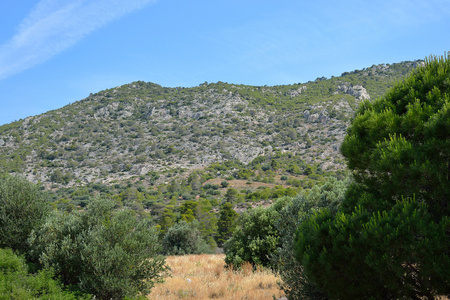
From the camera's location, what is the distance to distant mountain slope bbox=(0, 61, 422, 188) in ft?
240

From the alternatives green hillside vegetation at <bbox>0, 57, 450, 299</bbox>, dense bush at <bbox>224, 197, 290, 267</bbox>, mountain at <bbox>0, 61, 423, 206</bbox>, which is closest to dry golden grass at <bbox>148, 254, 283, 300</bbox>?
dense bush at <bbox>224, 197, 290, 267</bbox>

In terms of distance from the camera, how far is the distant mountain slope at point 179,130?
73.0 metres

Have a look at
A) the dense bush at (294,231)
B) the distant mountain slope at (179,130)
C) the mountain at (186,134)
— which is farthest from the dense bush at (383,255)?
the distant mountain slope at (179,130)

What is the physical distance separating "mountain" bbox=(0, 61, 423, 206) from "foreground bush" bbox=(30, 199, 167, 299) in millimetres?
55089

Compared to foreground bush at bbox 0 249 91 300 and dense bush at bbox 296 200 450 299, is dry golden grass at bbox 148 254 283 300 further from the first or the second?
dense bush at bbox 296 200 450 299

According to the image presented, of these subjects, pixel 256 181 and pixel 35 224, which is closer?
pixel 35 224

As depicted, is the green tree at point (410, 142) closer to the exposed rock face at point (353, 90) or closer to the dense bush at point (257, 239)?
the dense bush at point (257, 239)

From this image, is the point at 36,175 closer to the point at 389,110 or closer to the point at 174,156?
the point at 174,156

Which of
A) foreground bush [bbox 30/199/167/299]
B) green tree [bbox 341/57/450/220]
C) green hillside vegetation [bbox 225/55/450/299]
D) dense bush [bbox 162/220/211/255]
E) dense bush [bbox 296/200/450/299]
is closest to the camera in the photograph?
dense bush [bbox 296/200/450/299]

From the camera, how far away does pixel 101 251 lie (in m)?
8.29

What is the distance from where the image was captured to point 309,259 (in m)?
5.06

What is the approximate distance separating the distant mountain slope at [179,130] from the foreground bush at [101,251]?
58.4 m

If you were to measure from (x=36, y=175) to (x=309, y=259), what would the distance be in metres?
78.7

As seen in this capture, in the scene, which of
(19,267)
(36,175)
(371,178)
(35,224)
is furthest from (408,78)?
(36,175)
